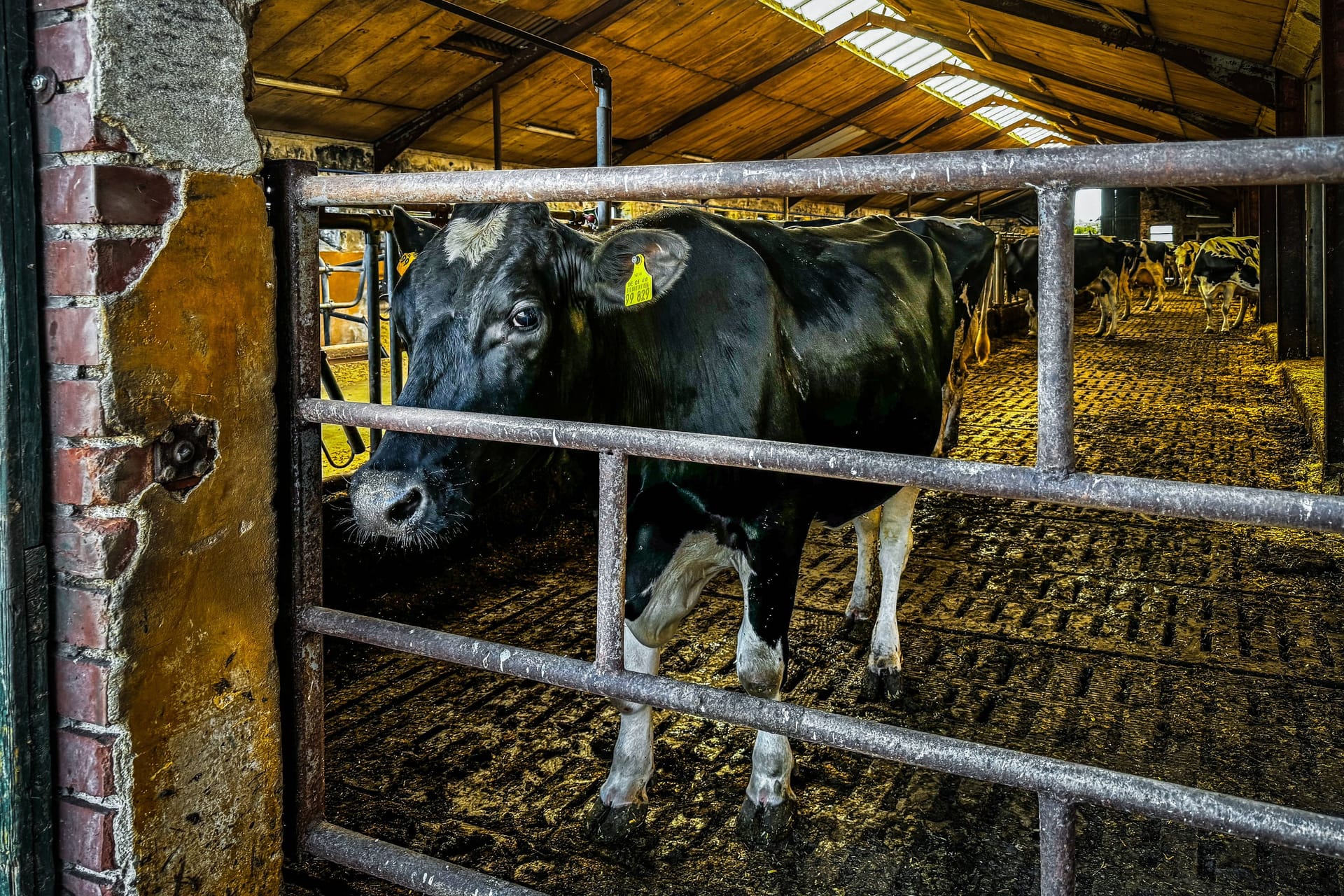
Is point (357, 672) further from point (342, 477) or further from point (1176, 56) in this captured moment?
point (1176, 56)

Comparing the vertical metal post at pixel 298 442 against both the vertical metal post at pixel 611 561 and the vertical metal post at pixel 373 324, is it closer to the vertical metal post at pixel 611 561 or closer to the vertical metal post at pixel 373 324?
the vertical metal post at pixel 611 561

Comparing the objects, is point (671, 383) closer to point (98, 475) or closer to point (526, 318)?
point (526, 318)

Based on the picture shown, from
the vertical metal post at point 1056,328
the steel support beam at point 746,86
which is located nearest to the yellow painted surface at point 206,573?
the vertical metal post at point 1056,328

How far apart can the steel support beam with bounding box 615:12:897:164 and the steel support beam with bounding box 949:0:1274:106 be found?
3800 mm

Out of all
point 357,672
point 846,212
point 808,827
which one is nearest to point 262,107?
point 357,672

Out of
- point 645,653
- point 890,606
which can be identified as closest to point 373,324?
point 645,653

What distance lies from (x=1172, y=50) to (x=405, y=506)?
38.7ft

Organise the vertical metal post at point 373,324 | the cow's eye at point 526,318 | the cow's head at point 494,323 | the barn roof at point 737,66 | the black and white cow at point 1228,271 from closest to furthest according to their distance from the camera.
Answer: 1. the cow's head at point 494,323
2. the cow's eye at point 526,318
3. the vertical metal post at point 373,324
4. the barn roof at point 737,66
5. the black and white cow at point 1228,271

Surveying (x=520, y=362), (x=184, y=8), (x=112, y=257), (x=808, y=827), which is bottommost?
(x=808, y=827)

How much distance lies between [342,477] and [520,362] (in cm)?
253

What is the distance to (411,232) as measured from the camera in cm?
283

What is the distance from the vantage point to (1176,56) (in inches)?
448

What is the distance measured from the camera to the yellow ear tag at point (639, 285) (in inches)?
91.0

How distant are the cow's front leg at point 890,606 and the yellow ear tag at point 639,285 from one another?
167cm
